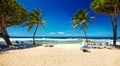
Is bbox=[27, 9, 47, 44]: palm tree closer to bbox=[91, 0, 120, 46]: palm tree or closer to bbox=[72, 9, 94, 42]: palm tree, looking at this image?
bbox=[72, 9, 94, 42]: palm tree

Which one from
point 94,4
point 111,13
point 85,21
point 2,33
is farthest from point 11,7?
point 85,21

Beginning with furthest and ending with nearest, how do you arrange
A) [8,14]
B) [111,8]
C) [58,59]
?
[111,8]
[8,14]
[58,59]

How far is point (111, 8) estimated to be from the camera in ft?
96.5


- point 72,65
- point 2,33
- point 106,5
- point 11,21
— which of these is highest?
point 106,5

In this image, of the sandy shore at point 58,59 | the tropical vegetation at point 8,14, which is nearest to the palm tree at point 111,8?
the sandy shore at point 58,59

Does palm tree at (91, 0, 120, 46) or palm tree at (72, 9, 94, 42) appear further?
palm tree at (72, 9, 94, 42)

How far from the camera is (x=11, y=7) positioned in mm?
27797

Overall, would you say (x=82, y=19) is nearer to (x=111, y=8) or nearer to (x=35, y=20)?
(x=35, y=20)

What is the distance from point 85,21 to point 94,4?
46.6 feet

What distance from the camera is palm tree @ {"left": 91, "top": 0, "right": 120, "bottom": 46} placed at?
1097 inches

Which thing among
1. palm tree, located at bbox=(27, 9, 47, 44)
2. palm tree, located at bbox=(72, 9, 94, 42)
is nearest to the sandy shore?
palm tree, located at bbox=(27, 9, 47, 44)

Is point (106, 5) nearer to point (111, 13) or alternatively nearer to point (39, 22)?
point (111, 13)

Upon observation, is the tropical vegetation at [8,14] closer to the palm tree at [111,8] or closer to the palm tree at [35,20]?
the palm tree at [35,20]

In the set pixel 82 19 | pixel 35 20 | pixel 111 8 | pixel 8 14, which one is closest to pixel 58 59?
pixel 8 14
